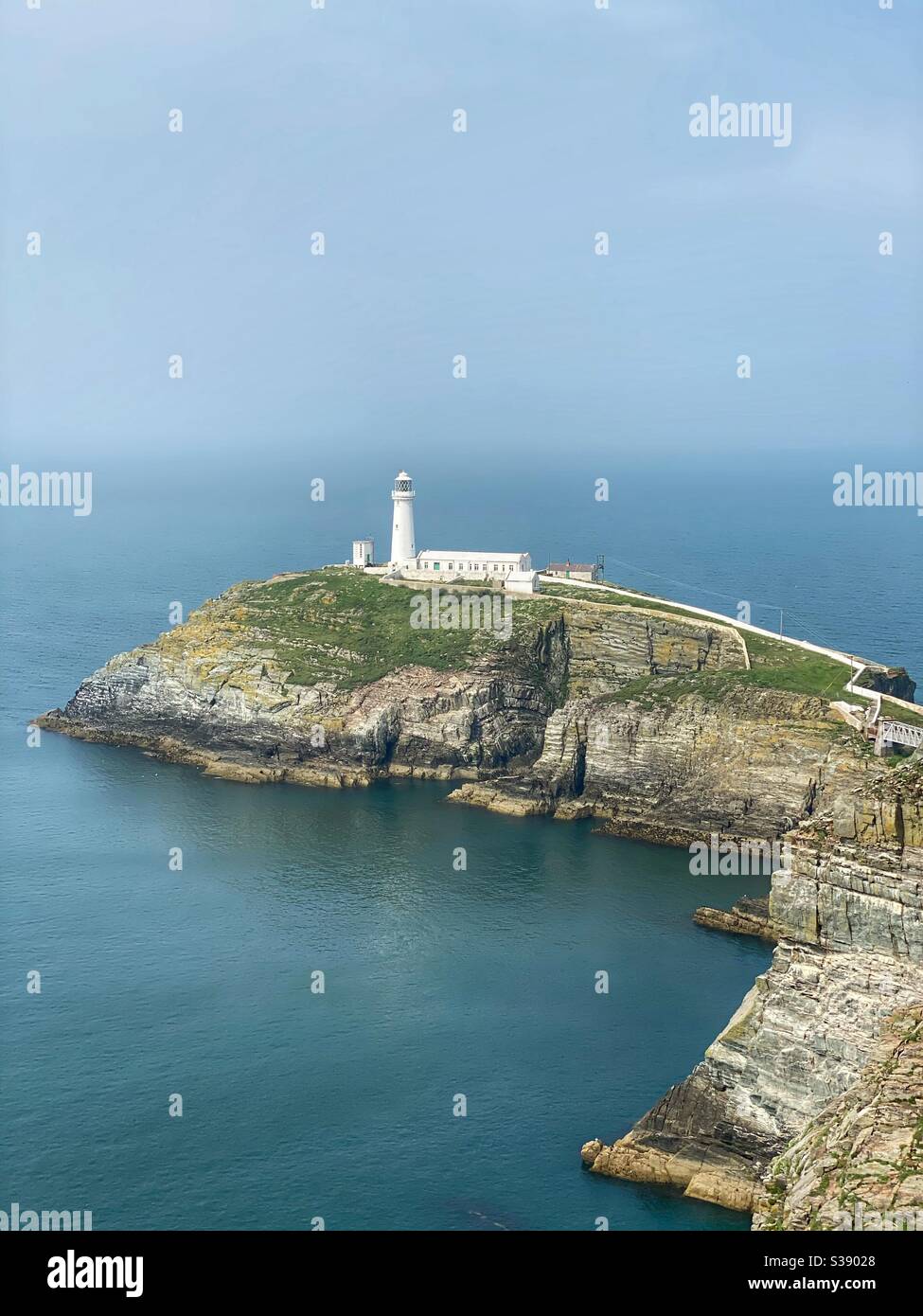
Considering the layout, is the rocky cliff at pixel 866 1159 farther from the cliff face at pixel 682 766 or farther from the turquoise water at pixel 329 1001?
the cliff face at pixel 682 766

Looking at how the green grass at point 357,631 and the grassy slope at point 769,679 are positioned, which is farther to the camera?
the green grass at point 357,631

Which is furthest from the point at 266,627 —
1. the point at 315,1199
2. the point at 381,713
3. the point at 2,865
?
the point at 315,1199

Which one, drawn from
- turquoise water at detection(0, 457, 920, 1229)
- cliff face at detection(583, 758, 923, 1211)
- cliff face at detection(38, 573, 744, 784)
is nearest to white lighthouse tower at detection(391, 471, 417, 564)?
cliff face at detection(38, 573, 744, 784)

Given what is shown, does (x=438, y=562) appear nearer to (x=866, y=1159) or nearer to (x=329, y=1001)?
(x=329, y=1001)

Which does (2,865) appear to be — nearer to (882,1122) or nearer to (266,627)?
(266,627)

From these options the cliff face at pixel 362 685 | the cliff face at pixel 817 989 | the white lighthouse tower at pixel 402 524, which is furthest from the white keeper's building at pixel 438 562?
the cliff face at pixel 817 989

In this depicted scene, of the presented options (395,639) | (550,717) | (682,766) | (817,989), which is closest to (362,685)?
(395,639)
